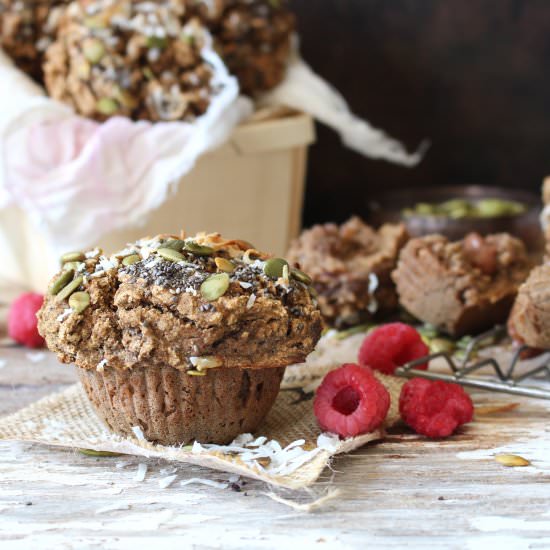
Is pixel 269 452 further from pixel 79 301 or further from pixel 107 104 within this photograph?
pixel 107 104

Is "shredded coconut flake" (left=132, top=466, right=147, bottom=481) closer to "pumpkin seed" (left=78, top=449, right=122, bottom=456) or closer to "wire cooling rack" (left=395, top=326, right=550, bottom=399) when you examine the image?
"pumpkin seed" (left=78, top=449, right=122, bottom=456)

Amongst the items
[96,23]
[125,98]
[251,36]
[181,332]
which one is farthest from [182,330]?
[251,36]

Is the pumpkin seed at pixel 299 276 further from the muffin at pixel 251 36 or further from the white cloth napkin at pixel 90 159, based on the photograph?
the muffin at pixel 251 36

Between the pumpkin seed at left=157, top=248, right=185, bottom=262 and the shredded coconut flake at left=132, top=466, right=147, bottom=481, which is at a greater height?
the pumpkin seed at left=157, top=248, right=185, bottom=262

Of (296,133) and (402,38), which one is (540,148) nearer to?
(402,38)

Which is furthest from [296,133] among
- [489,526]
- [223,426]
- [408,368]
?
[489,526]

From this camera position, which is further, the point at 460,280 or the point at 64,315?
the point at 460,280

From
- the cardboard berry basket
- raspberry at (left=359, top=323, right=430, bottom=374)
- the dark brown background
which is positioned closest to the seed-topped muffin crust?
raspberry at (left=359, top=323, right=430, bottom=374)
